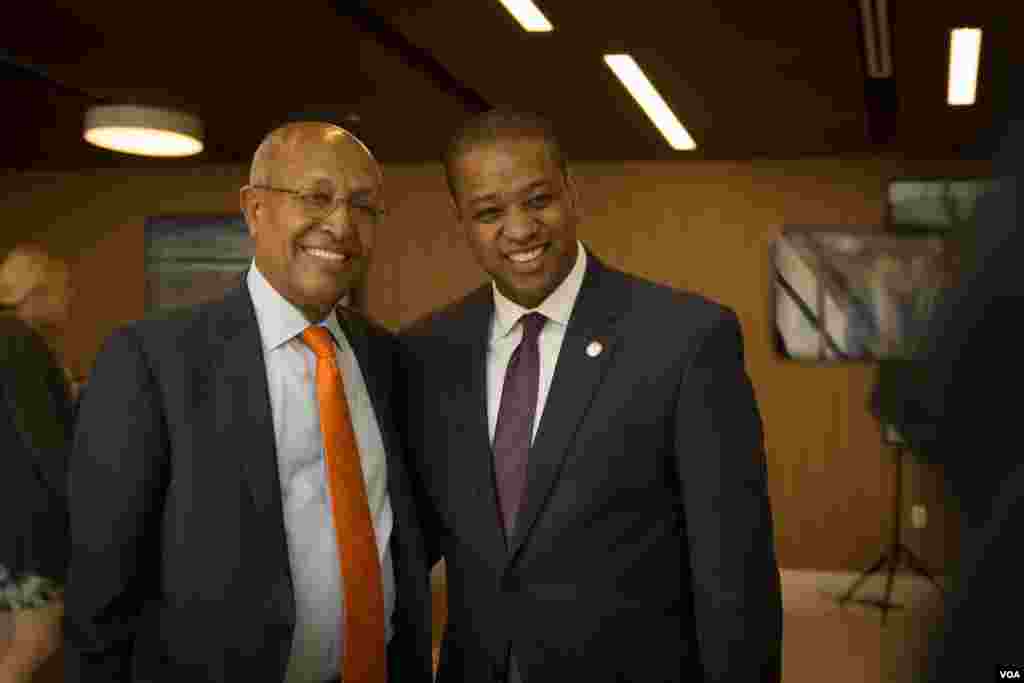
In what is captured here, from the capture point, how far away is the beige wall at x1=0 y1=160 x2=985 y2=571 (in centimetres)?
764

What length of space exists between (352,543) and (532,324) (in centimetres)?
53

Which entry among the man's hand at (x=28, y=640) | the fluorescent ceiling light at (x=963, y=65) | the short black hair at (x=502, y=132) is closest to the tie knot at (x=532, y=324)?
the short black hair at (x=502, y=132)

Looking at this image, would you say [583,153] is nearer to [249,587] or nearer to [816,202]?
[816,202]

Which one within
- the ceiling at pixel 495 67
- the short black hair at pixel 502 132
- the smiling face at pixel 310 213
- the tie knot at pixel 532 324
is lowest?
the tie knot at pixel 532 324

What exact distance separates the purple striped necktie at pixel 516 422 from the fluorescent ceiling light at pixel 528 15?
2628 millimetres

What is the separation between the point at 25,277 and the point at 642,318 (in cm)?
268

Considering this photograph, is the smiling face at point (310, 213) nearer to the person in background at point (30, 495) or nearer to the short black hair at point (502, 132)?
the short black hair at point (502, 132)

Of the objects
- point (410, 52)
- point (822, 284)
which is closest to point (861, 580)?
point (822, 284)

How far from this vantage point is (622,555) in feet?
5.84

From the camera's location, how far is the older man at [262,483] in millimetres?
1696

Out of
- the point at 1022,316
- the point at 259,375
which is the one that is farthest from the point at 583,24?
the point at 1022,316

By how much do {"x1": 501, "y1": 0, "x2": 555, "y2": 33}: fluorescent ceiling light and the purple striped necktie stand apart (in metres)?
2.63

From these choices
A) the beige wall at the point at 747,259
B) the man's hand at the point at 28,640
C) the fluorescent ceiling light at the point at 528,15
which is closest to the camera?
the man's hand at the point at 28,640

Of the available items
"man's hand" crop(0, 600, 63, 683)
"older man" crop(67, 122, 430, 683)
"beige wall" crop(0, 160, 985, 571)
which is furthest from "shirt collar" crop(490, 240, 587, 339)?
"beige wall" crop(0, 160, 985, 571)
